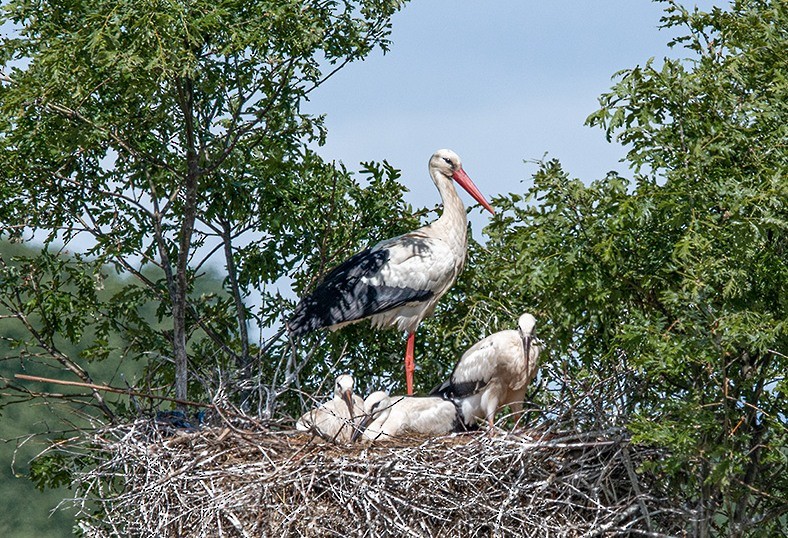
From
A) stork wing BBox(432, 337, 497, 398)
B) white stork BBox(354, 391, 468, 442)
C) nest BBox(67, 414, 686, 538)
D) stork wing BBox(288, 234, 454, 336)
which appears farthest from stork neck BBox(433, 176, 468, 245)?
nest BBox(67, 414, 686, 538)

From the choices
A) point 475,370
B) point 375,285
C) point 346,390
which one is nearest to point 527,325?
point 475,370

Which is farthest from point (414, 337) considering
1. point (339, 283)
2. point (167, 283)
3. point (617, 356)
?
point (617, 356)

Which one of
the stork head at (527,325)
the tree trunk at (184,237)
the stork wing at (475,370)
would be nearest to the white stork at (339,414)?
the stork wing at (475,370)

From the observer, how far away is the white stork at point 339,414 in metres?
12.1

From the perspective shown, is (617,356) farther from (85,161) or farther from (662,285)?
(85,161)

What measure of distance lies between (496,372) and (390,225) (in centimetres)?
385

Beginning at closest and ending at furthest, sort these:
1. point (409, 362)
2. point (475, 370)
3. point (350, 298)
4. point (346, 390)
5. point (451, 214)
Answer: point (475, 370) → point (346, 390) → point (350, 298) → point (409, 362) → point (451, 214)

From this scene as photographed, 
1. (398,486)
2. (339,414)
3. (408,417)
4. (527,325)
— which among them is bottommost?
(398,486)

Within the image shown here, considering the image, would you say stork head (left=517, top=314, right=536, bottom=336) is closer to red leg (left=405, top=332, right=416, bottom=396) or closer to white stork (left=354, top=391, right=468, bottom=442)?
white stork (left=354, top=391, right=468, bottom=442)

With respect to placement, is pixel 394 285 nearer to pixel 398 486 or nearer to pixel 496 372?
pixel 496 372

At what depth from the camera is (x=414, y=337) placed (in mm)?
15234

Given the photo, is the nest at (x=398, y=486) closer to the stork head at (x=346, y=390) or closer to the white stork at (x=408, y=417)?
the white stork at (x=408, y=417)

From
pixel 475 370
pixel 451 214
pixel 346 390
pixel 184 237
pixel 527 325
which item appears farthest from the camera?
pixel 184 237

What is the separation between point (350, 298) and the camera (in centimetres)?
1400
